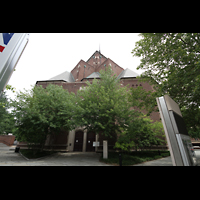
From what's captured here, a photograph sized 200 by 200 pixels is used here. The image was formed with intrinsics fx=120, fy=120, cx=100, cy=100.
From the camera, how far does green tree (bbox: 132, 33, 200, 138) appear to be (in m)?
6.58

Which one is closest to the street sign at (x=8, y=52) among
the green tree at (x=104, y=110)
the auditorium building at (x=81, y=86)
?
the green tree at (x=104, y=110)

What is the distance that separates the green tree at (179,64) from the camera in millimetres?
6578

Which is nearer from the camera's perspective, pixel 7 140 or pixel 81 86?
pixel 81 86

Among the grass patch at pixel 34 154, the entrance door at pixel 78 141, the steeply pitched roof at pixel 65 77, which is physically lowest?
the grass patch at pixel 34 154

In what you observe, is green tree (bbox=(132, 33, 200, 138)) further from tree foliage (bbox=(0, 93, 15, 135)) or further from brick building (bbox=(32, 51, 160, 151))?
tree foliage (bbox=(0, 93, 15, 135))

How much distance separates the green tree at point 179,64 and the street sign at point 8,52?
23.8 ft

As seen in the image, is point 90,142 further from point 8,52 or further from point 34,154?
point 8,52

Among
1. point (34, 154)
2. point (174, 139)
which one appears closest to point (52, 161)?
point (34, 154)

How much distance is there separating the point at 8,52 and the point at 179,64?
8372 millimetres

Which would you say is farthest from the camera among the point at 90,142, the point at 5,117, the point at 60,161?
the point at 5,117

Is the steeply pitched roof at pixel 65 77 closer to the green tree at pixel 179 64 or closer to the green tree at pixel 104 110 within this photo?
the green tree at pixel 104 110

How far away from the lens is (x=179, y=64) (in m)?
7.21
